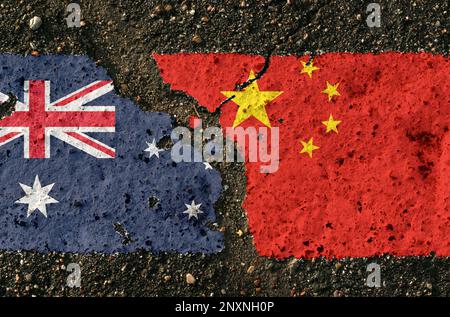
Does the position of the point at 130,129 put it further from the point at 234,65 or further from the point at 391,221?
the point at 391,221

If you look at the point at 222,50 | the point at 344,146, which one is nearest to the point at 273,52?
the point at 222,50

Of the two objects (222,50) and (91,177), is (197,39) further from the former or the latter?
(91,177)

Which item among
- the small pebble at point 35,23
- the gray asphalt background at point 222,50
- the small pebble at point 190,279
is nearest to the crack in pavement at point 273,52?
the gray asphalt background at point 222,50

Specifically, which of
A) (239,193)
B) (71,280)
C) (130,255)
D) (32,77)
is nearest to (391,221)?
(239,193)

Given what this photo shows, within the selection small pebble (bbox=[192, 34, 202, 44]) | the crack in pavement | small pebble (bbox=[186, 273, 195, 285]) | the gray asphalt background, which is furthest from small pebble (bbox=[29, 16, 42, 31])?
small pebble (bbox=[186, 273, 195, 285])

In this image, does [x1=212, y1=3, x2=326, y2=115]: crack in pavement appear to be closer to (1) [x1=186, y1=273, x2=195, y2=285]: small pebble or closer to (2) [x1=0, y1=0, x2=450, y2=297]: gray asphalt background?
(2) [x1=0, y1=0, x2=450, y2=297]: gray asphalt background

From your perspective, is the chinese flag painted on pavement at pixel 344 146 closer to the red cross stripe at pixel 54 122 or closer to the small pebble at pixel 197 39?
the small pebble at pixel 197 39

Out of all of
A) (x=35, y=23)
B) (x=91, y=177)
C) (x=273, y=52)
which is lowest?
(x=91, y=177)
